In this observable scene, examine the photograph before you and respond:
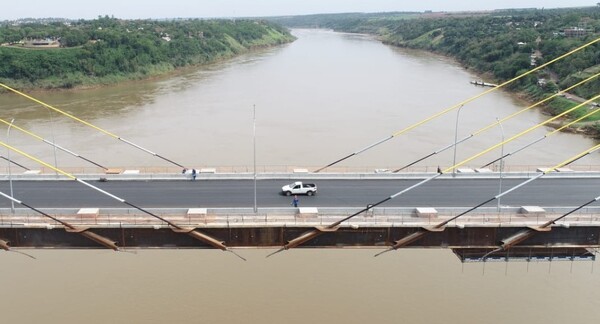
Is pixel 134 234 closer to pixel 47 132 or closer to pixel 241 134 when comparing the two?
pixel 241 134

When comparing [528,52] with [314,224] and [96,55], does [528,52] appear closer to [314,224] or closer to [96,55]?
[96,55]

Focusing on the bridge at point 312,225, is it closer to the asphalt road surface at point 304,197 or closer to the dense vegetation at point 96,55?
the asphalt road surface at point 304,197

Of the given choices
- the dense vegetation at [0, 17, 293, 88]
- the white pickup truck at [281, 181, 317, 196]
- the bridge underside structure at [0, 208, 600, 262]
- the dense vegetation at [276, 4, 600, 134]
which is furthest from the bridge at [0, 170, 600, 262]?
the dense vegetation at [0, 17, 293, 88]

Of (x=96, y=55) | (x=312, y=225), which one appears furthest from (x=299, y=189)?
(x=96, y=55)

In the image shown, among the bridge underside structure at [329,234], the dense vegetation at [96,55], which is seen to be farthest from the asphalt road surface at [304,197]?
the dense vegetation at [96,55]

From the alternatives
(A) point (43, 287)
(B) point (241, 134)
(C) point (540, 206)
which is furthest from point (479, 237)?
(B) point (241, 134)

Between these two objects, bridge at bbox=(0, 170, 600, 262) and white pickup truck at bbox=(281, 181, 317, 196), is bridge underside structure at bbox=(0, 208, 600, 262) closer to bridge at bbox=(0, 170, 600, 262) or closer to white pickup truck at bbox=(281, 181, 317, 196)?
bridge at bbox=(0, 170, 600, 262)

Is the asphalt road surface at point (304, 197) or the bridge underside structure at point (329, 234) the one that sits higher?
the asphalt road surface at point (304, 197)
